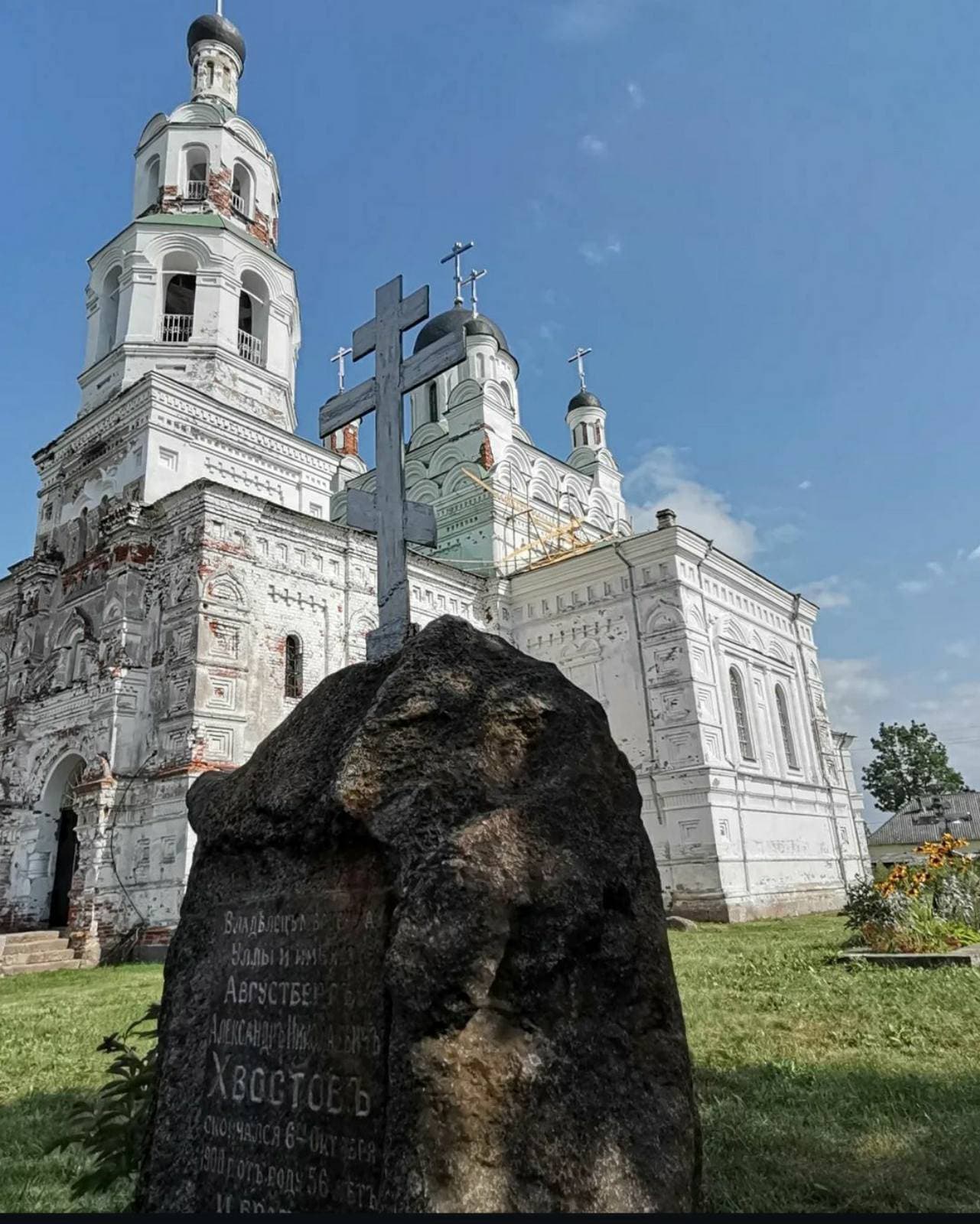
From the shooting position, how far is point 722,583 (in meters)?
18.2

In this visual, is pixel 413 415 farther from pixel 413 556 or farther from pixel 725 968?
pixel 725 968

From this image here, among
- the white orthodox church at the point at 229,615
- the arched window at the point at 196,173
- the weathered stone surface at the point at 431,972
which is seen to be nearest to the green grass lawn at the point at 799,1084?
the weathered stone surface at the point at 431,972

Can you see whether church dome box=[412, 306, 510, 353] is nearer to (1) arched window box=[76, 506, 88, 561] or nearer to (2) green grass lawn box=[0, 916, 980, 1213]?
(1) arched window box=[76, 506, 88, 561]

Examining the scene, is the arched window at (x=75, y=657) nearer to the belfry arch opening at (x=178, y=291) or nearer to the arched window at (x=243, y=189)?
the belfry arch opening at (x=178, y=291)

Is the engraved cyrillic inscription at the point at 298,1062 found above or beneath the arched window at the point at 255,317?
beneath

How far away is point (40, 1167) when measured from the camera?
3.68 m

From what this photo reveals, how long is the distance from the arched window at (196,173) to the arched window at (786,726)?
16.4 metres

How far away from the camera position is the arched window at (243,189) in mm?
18156

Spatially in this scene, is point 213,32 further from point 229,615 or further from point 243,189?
point 229,615

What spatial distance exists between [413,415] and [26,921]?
1628 centimetres

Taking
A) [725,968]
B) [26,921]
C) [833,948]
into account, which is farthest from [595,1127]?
[26,921]

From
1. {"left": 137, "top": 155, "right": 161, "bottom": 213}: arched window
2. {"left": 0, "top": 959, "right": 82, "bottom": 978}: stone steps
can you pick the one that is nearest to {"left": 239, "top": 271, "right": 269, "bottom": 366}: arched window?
{"left": 137, "top": 155, "right": 161, "bottom": 213}: arched window

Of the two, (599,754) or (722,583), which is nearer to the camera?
(599,754)

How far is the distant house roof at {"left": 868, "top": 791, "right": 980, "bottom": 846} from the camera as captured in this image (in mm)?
42188
